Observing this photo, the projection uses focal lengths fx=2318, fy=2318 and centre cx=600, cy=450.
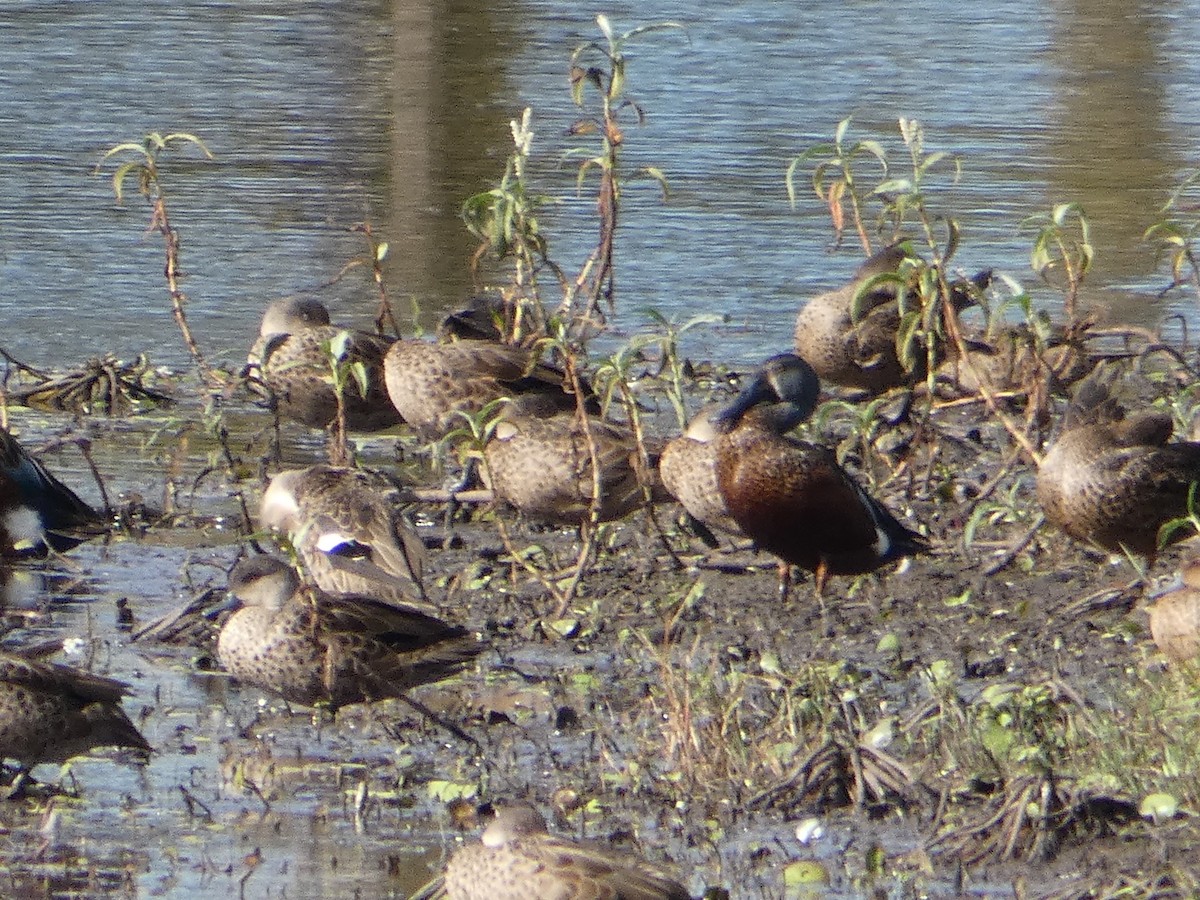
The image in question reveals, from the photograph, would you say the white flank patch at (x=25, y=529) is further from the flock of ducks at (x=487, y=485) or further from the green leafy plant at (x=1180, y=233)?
the green leafy plant at (x=1180, y=233)

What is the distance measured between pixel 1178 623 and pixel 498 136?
29.5 ft

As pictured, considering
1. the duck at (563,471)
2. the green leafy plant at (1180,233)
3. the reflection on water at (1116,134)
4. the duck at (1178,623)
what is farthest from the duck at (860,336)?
the duck at (1178,623)

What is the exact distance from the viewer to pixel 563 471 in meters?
7.39

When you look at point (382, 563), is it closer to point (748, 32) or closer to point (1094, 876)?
point (1094, 876)

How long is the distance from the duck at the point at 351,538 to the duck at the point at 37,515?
634 millimetres

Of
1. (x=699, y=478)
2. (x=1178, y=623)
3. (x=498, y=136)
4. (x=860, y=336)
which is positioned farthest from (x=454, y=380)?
(x=498, y=136)

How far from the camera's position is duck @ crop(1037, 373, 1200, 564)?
690 cm

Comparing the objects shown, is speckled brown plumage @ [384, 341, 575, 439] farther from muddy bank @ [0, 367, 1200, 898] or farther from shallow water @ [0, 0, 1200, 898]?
shallow water @ [0, 0, 1200, 898]

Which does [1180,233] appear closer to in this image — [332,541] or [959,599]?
[959,599]

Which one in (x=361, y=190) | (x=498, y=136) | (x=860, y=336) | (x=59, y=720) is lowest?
(x=498, y=136)

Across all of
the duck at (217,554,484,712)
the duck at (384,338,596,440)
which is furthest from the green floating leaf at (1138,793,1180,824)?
the duck at (384,338,596,440)

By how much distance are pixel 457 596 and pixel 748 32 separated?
11.8 m

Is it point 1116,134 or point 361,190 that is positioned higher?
point 361,190

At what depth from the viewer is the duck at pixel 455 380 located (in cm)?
814
